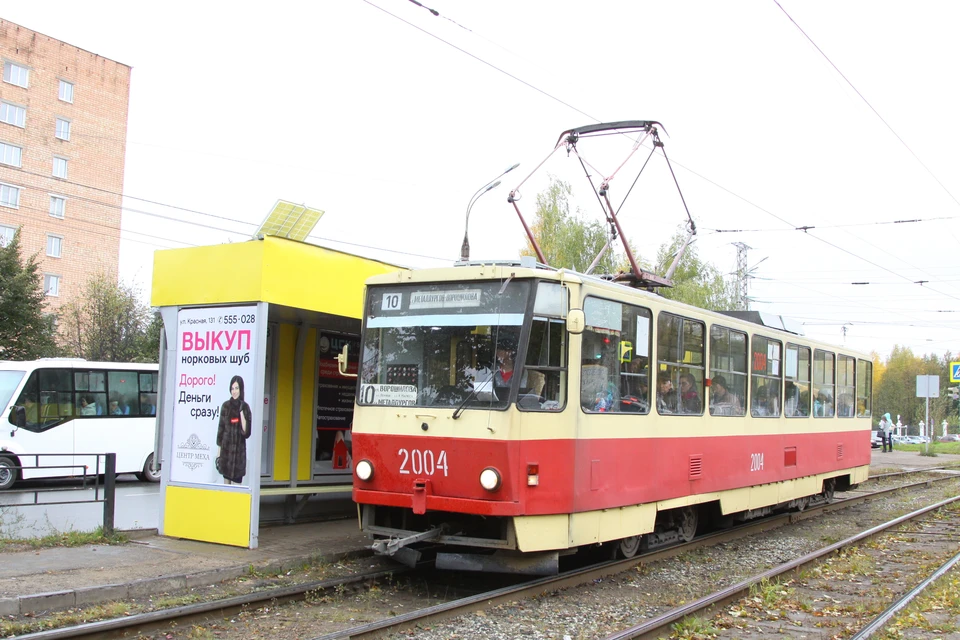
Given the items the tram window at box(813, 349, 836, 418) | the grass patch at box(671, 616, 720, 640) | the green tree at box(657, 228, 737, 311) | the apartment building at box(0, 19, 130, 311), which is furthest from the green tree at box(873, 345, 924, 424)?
the grass patch at box(671, 616, 720, 640)

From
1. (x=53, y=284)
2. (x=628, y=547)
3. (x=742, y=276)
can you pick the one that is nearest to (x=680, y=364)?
(x=628, y=547)

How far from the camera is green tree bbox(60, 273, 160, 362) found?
111 ft

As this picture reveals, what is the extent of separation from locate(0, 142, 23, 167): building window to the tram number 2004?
46.6 meters

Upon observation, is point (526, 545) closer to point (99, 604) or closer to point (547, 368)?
point (547, 368)

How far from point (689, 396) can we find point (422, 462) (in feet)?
11.9

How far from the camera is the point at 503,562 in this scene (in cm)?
799

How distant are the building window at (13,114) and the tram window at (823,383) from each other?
45.7 metres

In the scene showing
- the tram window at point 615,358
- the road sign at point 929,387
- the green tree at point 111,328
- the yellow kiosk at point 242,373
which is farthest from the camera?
the green tree at point 111,328

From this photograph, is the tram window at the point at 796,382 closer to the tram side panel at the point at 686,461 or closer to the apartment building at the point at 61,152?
the tram side panel at the point at 686,461

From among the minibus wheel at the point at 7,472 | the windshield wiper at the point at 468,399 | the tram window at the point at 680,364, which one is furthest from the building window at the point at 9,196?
the windshield wiper at the point at 468,399

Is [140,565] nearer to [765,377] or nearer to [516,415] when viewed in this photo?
[516,415]

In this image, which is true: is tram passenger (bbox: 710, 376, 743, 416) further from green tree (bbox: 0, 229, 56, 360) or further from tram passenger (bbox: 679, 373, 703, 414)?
green tree (bbox: 0, 229, 56, 360)

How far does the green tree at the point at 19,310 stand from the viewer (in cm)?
2788

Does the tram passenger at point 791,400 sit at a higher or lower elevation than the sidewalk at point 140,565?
higher
